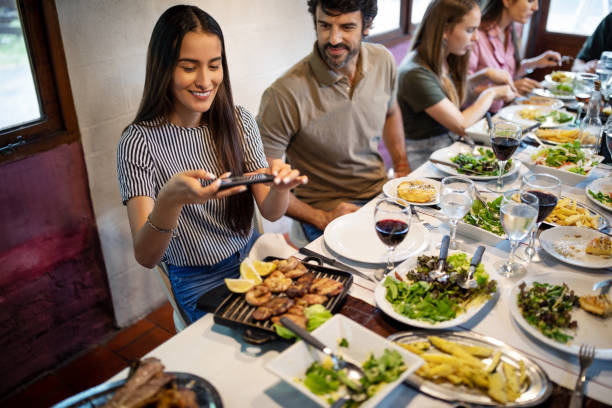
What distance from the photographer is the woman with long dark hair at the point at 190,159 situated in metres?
1.49

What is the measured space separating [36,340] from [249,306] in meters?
1.45

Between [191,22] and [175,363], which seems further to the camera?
[191,22]

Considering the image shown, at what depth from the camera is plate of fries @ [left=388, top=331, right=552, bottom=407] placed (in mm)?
996

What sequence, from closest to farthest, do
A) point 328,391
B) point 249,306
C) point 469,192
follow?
point 328,391, point 249,306, point 469,192

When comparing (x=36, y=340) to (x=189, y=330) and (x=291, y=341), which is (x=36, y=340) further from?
(x=291, y=341)

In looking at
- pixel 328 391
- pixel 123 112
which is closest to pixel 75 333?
pixel 123 112

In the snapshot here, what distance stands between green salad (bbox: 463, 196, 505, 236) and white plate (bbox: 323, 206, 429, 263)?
0.16m

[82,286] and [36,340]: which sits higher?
[82,286]

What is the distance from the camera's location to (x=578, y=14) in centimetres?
565

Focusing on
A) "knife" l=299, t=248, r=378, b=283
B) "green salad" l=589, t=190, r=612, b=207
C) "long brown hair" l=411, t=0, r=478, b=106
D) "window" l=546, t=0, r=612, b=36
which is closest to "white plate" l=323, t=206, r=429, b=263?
"knife" l=299, t=248, r=378, b=283

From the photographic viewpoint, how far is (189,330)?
123 centimetres

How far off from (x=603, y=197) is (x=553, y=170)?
0.79 ft

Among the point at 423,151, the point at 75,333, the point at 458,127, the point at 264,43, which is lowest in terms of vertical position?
the point at 75,333

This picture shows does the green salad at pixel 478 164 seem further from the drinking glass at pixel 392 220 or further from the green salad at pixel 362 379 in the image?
the green salad at pixel 362 379
